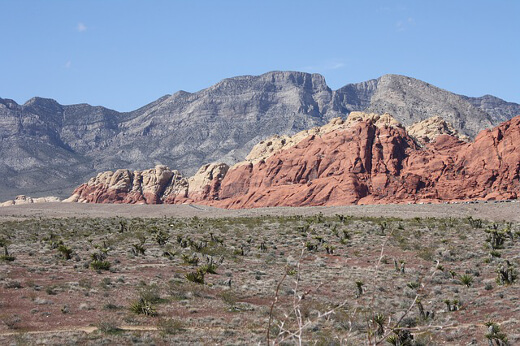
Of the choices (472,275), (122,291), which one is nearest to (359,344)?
(122,291)

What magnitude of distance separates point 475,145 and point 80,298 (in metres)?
83.0

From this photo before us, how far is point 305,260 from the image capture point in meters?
35.2

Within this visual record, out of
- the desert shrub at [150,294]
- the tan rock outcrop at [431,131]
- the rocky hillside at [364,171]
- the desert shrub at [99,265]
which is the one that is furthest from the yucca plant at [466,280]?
the tan rock outcrop at [431,131]

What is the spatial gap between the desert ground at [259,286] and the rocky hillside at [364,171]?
36.8 meters

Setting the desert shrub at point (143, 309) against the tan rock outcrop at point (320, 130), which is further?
the tan rock outcrop at point (320, 130)

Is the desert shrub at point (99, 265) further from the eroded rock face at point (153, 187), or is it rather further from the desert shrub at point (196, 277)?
the eroded rock face at point (153, 187)

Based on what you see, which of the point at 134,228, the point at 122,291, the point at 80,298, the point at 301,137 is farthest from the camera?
the point at 301,137

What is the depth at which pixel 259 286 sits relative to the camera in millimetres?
27156

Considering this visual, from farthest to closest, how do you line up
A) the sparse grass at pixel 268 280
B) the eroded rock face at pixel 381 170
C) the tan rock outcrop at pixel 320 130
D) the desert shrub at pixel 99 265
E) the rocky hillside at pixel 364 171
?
the tan rock outcrop at pixel 320 130 → the rocky hillside at pixel 364 171 → the eroded rock face at pixel 381 170 → the desert shrub at pixel 99 265 → the sparse grass at pixel 268 280

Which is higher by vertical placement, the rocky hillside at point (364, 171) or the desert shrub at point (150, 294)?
the rocky hillside at point (364, 171)

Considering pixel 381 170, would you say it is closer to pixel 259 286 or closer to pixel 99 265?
pixel 259 286

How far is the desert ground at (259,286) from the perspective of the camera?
18.3 m

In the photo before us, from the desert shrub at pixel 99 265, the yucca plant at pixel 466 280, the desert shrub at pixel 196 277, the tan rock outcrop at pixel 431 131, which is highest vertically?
the tan rock outcrop at pixel 431 131

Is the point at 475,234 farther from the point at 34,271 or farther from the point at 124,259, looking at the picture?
the point at 34,271
